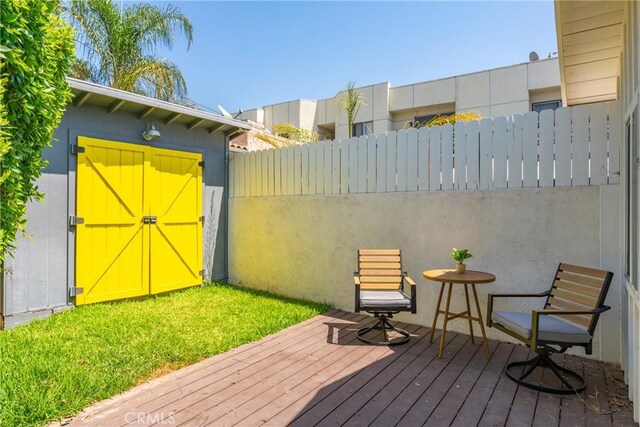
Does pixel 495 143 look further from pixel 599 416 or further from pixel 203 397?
pixel 203 397

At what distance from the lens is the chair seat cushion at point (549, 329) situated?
2820mm

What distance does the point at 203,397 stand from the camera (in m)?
2.75

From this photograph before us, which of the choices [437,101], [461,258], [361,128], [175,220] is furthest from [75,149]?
[437,101]

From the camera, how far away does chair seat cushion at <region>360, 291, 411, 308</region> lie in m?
3.83

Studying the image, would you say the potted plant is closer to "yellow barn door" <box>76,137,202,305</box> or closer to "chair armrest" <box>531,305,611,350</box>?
"chair armrest" <box>531,305,611,350</box>

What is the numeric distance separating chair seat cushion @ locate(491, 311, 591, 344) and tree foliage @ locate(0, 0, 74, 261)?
407 cm

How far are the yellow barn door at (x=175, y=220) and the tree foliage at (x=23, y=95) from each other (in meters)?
2.86

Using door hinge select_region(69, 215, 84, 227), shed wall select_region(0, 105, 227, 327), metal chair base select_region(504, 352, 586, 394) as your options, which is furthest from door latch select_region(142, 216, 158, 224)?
metal chair base select_region(504, 352, 586, 394)

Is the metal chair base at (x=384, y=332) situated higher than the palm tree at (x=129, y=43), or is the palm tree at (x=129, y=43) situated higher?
the palm tree at (x=129, y=43)

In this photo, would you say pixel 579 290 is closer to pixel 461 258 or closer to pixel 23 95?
pixel 461 258

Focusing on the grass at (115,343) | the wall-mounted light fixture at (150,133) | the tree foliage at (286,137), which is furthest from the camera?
the tree foliage at (286,137)

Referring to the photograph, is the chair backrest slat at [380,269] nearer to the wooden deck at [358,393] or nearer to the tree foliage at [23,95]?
the wooden deck at [358,393]

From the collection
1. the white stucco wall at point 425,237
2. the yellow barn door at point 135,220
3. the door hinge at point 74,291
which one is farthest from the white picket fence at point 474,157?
the door hinge at point 74,291

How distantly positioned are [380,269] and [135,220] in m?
3.90
